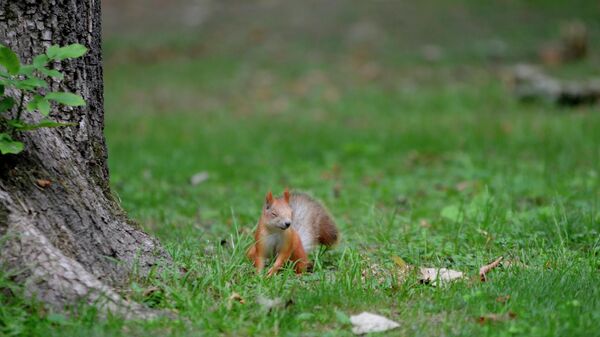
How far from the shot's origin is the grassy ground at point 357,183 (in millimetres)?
3555

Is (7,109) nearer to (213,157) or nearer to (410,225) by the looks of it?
(410,225)

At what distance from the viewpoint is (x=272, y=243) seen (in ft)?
14.6

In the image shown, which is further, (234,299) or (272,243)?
(272,243)

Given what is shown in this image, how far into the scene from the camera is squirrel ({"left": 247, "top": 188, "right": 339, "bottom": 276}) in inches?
172

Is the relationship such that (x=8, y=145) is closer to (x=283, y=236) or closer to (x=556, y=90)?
(x=283, y=236)

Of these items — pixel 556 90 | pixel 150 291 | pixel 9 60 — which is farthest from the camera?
pixel 556 90

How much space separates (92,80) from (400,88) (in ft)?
29.7

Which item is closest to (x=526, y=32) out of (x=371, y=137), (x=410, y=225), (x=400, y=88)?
(x=400, y=88)

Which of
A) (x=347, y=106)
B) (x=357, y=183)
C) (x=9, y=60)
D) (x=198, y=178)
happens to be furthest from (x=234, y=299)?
(x=347, y=106)

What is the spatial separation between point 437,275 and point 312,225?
1098 millimetres

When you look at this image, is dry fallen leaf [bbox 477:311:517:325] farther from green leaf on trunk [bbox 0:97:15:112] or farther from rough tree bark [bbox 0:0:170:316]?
green leaf on trunk [bbox 0:97:15:112]

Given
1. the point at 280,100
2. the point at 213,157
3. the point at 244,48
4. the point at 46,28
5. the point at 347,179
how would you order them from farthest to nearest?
the point at 244,48, the point at 280,100, the point at 213,157, the point at 347,179, the point at 46,28

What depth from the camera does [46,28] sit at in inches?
152

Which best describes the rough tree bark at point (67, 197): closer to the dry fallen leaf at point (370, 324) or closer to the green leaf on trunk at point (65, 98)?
the green leaf on trunk at point (65, 98)
